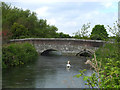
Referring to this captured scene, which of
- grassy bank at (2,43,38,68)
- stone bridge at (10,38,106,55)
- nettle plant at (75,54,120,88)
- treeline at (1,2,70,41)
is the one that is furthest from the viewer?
treeline at (1,2,70,41)

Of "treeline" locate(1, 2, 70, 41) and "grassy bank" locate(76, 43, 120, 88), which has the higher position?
"treeline" locate(1, 2, 70, 41)

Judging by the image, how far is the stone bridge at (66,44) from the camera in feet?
133

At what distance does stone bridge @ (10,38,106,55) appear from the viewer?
4062 centimetres

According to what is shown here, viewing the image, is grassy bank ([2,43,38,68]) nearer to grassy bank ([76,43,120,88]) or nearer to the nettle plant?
grassy bank ([76,43,120,88])

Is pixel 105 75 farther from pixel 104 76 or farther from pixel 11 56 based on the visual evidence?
pixel 11 56

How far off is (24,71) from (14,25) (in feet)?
88.8

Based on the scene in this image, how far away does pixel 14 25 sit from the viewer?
157ft

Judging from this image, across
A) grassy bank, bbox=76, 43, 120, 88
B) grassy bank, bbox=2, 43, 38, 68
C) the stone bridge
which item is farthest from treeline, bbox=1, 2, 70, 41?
grassy bank, bbox=76, 43, 120, 88

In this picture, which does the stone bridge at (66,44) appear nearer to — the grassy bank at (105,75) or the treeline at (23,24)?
the treeline at (23,24)

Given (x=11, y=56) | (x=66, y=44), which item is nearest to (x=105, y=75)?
(x=11, y=56)

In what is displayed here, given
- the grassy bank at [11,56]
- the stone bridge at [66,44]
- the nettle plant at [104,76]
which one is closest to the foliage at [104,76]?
the nettle plant at [104,76]

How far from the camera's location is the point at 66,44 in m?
41.5

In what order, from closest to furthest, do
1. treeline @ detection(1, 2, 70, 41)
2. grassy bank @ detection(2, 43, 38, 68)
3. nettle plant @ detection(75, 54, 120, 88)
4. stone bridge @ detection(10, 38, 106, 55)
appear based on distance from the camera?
1. nettle plant @ detection(75, 54, 120, 88)
2. grassy bank @ detection(2, 43, 38, 68)
3. stone bridge @ detection(10, 38, 106, 55)
4. treeline @ detection(1, 2, 70, 41)

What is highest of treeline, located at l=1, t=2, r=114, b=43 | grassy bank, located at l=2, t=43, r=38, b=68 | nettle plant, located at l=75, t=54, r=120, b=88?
treeline, located at l=1, t=2, r=114, b=43
